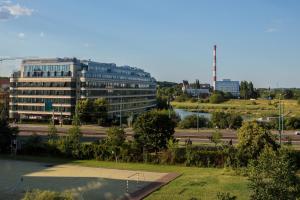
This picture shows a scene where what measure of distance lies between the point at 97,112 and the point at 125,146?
47.0 m

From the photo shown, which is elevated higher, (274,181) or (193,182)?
(274,181)

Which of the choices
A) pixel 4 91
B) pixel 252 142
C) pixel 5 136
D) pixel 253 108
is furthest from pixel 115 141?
pixel 253 108

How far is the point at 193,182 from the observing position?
3572cm

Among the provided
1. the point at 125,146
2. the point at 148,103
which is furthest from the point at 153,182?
the point at 148,103

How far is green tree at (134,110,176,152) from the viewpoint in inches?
1906

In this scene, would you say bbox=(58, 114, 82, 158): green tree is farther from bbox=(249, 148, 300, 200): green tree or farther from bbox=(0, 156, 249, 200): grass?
bbox=(249, 148, 300, 200): green tree

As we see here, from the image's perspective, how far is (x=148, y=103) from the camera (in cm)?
14512

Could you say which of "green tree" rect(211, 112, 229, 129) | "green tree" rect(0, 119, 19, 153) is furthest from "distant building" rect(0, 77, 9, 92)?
"green tree" rect(0, 119, 19, 153)

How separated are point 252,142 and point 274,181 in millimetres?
28770

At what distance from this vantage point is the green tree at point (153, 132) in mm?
48406

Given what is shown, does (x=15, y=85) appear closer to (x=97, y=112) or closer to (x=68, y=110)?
(x=68, y=110)

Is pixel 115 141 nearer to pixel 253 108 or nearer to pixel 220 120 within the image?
pixel 220 120

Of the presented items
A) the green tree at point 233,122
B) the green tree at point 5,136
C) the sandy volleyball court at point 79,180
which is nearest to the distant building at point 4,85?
the green tree at point 233,122

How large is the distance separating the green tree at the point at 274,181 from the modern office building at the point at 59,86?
80.6m
